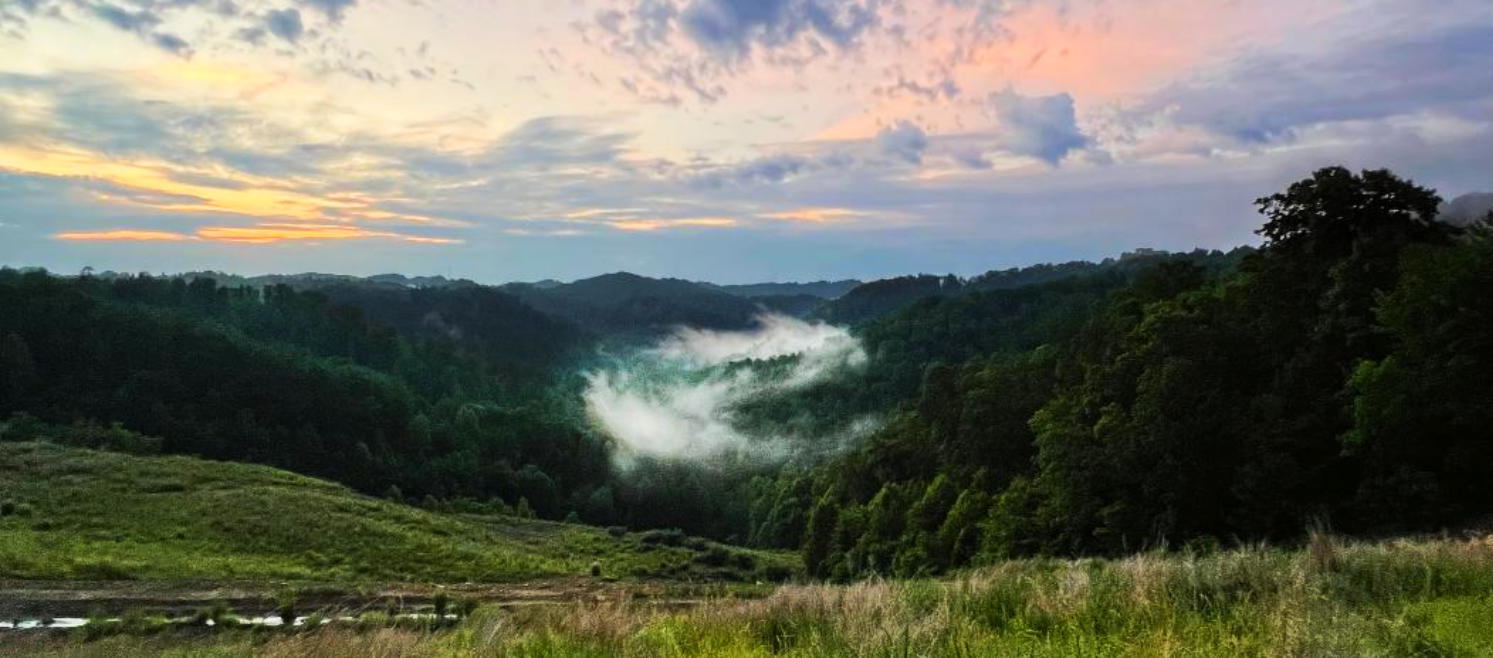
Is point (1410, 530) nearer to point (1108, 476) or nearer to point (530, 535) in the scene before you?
point (1108, 476)

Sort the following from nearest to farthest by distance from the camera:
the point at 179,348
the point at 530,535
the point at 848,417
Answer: the point at 530,535
the point at 179,348
the point at 848,417

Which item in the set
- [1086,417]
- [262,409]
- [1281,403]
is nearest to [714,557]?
[1086,417]

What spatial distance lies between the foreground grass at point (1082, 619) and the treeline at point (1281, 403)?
61.1ft

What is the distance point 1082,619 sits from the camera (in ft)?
25.8

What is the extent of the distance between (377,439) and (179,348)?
2779 centimetres

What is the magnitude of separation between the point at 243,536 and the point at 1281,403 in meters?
46.6

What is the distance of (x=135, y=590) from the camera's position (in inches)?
1281

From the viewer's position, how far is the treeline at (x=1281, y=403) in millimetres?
27375

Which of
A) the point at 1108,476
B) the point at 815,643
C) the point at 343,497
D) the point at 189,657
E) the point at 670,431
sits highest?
the point at 815,643

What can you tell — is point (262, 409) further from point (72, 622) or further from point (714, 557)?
point (72, 622)

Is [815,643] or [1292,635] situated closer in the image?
[1292,635]

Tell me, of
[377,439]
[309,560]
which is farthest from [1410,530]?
[377,439]

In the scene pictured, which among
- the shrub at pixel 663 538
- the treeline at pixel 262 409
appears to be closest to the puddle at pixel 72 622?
the shrub at pixel 663 538

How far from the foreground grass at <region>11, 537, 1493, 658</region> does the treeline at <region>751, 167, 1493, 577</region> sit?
61.1ft
